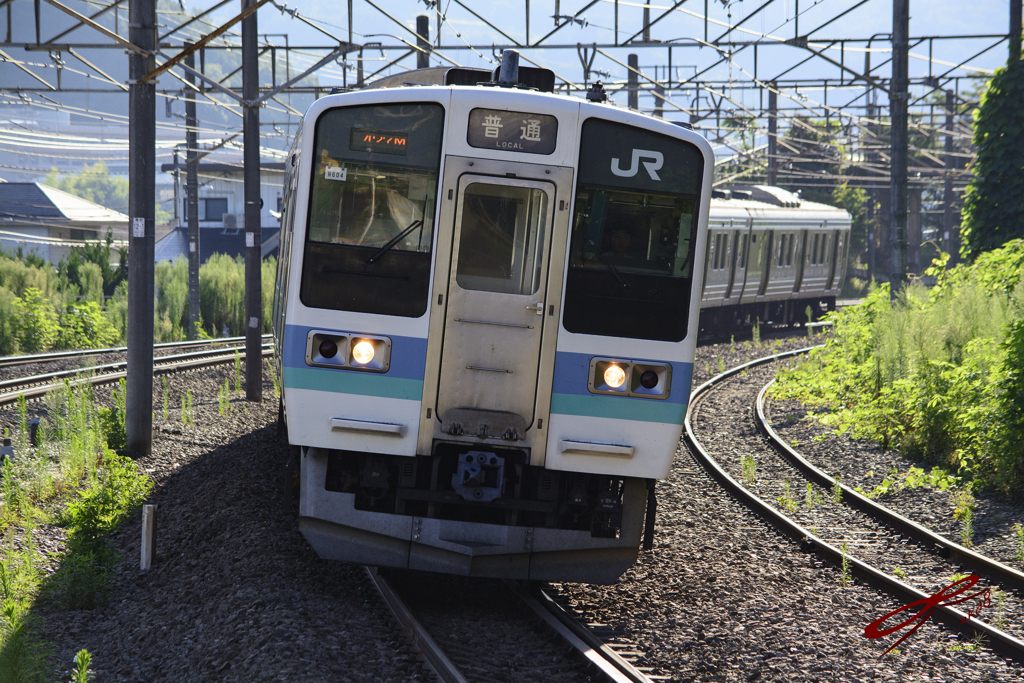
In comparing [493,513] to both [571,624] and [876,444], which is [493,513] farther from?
[876,444]

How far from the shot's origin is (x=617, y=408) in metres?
5.69

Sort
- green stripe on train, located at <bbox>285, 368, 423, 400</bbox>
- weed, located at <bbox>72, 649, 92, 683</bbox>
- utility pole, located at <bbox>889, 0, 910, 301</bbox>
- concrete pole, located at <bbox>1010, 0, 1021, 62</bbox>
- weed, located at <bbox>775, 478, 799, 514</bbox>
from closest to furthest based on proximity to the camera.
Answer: weed, located at <bbox>72, 649, 92, 683</bbox>, green stripe on train, located at <bbox>285, 368, 423, 400</bbox>, weed, located at <bbox>775, 478, 799, 514</bbox>, utility pole, located at <bbox>889, 0, 910, 301</bbox>, concrete pole, located at <bbox>1010, 0, 1021, 62</bbox>

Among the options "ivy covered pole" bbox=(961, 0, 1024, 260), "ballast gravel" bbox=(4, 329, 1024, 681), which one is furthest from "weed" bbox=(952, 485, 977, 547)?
"ivy covered pole" bbox=(961, 0, 1024, 260)

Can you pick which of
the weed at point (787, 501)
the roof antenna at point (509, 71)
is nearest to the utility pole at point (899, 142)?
the weed at point (787, 501)

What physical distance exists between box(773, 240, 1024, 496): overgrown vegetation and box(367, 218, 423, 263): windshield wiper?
19.9 ft

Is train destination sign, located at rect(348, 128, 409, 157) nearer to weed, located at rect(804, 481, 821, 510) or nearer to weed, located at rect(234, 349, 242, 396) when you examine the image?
weed, located at rect(804, 481, 821, 510)

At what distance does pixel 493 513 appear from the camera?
19.3 ft

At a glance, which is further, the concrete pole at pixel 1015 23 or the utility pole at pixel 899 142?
the concrete pole at pixel 1015 23

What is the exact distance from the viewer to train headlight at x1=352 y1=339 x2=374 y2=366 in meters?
5.55

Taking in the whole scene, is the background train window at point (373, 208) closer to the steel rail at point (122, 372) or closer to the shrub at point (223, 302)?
the steel rail at point (122, 372)

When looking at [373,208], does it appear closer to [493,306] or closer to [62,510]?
[493,306]

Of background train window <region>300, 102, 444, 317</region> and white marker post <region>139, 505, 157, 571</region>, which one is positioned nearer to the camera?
background train window <region>300, 102, 444, 317</region>

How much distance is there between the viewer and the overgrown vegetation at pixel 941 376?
9.11 m

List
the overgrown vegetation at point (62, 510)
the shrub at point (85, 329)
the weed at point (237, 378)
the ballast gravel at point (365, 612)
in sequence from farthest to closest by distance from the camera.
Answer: the shrub at point (85, 329), the weed at point (237, 378), the overgrown vegetation at point (62, 510), the ballast gravel at point (365, 612)
